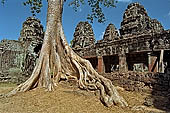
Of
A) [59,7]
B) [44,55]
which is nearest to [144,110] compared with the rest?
[44,55]

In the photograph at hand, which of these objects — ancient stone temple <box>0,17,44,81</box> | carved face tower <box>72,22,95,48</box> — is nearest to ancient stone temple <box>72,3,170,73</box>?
ancient stone temple <box>0,17,44,81</box>

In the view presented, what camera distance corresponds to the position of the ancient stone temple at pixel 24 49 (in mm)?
8023

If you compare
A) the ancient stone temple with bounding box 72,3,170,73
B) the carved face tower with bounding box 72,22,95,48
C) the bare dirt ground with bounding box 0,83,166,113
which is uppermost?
the carved face tower with bounding box 72,22,95,48

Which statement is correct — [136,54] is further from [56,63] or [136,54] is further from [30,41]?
[30,41]

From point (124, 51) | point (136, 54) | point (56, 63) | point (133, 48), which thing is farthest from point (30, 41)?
point (136, 54)

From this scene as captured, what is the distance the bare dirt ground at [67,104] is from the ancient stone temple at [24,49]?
14.8 feet

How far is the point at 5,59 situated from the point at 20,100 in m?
5.28

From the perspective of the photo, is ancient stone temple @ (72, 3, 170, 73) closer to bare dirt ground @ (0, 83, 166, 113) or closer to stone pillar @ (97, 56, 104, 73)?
stone pillar @ (97, 56, 104, 73)

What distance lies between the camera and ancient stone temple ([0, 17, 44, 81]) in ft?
26.3

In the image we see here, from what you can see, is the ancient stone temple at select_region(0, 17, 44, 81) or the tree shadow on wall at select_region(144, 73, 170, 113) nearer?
the tree shadow on wall at select_region(144, 73, 170, 113)

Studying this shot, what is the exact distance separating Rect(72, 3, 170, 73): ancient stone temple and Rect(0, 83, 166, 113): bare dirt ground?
8.14ft

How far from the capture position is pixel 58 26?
561cm

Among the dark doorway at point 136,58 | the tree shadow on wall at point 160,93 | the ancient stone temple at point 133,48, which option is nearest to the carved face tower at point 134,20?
the ancient stone temple at point 133,48

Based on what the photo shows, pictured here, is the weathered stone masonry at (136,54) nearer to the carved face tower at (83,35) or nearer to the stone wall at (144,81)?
the stone wall at (144,81)
